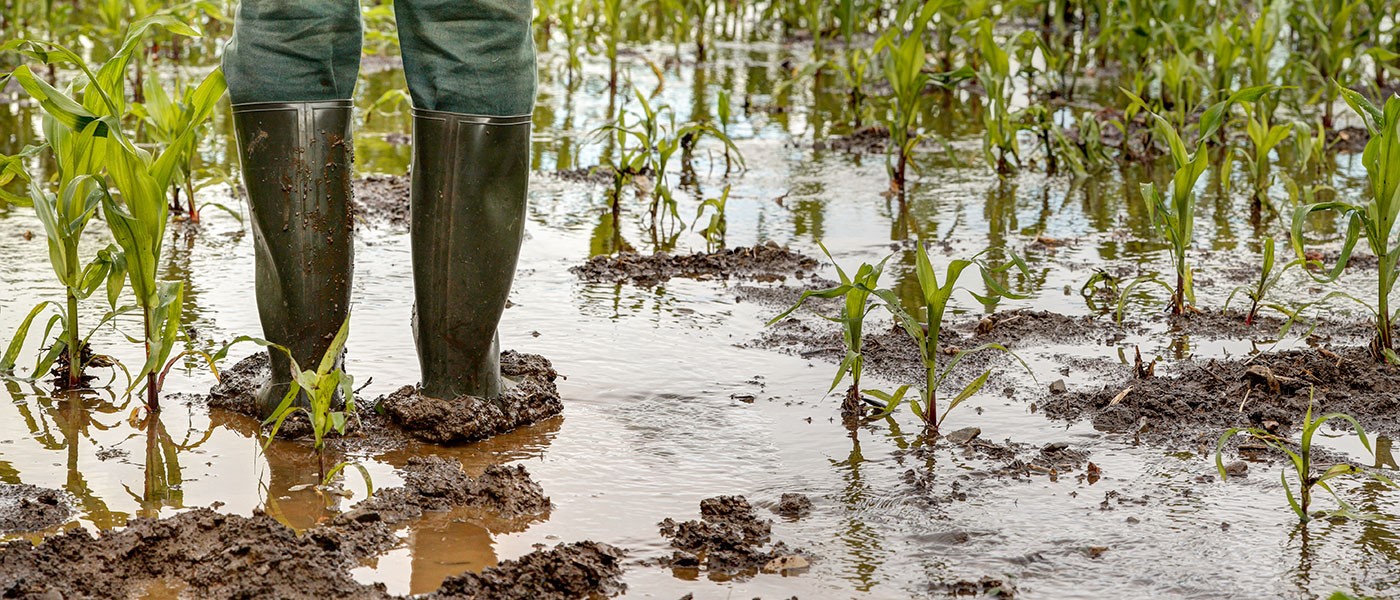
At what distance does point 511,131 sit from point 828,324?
1.06 metres

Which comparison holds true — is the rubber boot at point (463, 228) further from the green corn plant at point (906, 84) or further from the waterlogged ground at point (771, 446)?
the green corn plant at point (906, 84)

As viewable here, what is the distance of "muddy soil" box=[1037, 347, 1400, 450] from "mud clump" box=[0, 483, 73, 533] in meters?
1.64

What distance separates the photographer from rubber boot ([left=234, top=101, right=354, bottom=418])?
96.5 inches

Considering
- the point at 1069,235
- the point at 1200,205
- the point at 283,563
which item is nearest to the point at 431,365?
the point at 283,563

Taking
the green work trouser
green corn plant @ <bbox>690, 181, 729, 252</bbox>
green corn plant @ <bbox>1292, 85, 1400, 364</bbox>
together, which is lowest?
green corn plant @ <bbox>690, 181, 729, 252</bbox>

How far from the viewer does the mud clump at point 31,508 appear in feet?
6.87

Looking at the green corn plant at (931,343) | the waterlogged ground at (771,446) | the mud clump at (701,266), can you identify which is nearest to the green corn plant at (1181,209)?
the waterlogged ground at (771,446)

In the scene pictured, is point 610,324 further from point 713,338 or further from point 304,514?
point 304,514

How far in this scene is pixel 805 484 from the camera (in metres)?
2.34

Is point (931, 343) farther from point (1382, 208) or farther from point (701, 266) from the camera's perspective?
point (701, 266)

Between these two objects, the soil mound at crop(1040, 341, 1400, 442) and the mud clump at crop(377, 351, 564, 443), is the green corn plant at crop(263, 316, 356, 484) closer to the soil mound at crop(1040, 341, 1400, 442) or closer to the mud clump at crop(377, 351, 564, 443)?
the mud clump at crop(377, 351, 564, 443)

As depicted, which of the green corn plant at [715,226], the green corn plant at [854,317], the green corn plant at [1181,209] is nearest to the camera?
the green corn plant at [854,317]

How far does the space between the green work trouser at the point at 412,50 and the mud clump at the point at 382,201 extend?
1.60 m

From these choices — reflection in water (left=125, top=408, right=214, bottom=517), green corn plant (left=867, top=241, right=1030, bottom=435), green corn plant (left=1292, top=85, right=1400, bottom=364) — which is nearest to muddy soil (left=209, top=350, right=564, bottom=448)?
reflection in water (left=125, top=408, right=214, bottom=517)
